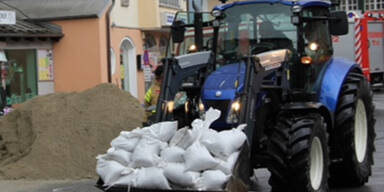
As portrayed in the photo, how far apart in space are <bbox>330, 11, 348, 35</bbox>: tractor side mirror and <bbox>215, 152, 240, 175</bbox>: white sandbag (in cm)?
293

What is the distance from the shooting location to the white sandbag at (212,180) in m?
5.93

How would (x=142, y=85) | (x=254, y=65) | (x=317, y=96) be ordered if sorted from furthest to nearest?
(x=142, y=85), (x=317, y=96), (x=254, y=65)

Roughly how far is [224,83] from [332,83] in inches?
69.9

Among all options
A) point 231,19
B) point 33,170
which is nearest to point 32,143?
point 33,170

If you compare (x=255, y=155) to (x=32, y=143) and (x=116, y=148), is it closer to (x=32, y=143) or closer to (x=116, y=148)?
(x=116, y=148)

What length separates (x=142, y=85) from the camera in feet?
81.6

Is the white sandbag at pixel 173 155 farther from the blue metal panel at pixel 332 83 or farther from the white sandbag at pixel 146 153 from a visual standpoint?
A: the blue metal panel at pixel 332 83

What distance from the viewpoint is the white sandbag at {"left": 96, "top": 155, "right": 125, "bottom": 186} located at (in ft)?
20.7

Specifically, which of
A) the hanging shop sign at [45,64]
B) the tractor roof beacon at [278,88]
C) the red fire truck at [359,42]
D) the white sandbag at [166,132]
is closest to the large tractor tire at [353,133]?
the tractor roof beacon at [278,88]

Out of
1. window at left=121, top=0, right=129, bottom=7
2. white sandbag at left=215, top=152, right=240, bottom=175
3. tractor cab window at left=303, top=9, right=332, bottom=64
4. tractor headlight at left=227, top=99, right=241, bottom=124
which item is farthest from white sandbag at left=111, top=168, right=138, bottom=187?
window at left=121, top=0, right=129, bottom=7

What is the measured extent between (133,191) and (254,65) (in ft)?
6.04

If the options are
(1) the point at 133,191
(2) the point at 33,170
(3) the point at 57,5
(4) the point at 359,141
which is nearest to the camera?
(1) the point at 133,191

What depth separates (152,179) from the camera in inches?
239

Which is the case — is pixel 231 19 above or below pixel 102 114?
above
